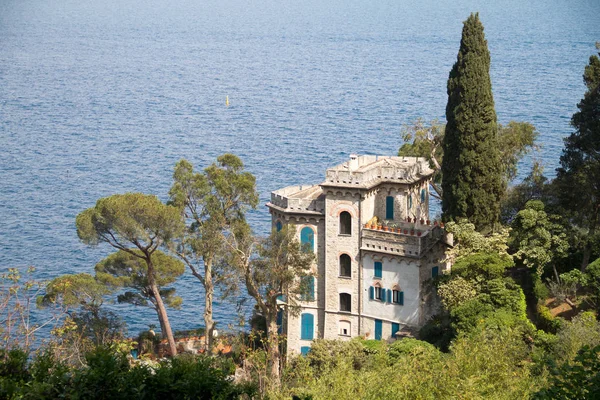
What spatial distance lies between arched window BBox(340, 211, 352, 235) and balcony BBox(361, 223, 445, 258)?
2.86 ft

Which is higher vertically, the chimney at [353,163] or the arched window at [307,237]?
the chimney at [353,163]

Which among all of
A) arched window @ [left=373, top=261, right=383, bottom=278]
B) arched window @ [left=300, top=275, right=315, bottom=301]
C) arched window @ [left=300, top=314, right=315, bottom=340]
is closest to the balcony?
arched window @ [left=373, top=261, right=383, bottom=278]

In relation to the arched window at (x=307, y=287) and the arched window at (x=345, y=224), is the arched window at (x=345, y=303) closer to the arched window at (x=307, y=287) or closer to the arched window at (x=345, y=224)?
the arched window at (x=307, y=287)

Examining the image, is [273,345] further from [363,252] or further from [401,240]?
[401,240]

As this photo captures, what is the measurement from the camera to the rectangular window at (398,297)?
2124 inches

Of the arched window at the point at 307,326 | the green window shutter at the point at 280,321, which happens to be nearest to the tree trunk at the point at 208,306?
the green window shutter at the point at 280,321

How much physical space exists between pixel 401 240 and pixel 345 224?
10.8ft

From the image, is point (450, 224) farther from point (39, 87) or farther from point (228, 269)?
point (39, 87)

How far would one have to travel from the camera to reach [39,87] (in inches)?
6280

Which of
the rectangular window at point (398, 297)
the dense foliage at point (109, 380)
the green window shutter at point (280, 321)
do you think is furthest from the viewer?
the green window shutter at point (280, 321)

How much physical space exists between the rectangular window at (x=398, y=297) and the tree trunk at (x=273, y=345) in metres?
6.49

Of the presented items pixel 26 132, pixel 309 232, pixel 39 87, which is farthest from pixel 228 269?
pixel 39 87

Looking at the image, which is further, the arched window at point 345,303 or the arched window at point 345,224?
the arched window at point 345,303

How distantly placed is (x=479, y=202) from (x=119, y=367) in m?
28.0
